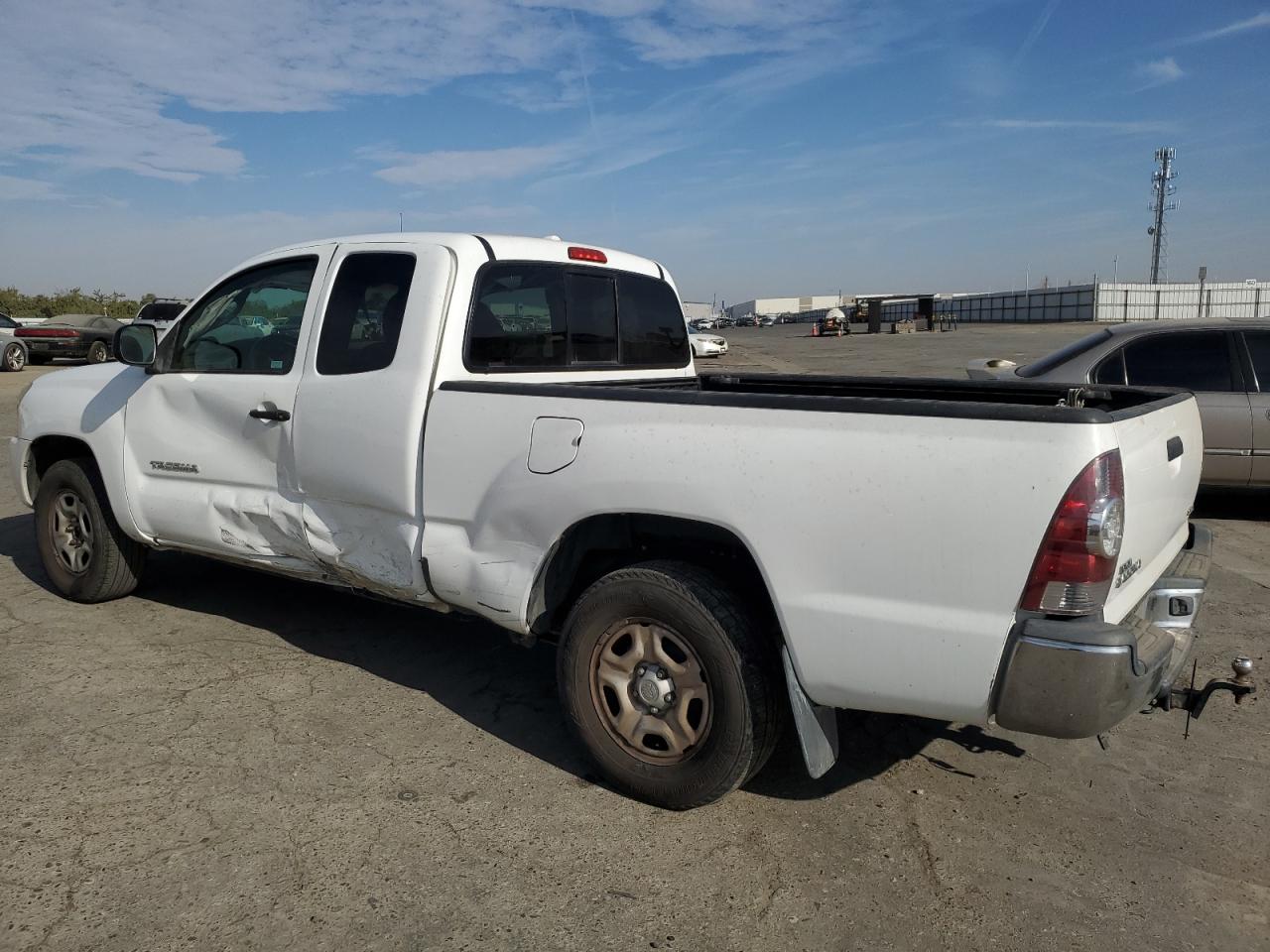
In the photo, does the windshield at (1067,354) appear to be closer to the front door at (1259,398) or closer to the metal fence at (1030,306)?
the front door at (1259,398)

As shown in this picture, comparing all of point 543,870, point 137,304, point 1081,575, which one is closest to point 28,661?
point 543,870

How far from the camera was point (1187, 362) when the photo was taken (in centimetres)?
738

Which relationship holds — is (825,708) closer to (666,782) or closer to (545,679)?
(666,782)

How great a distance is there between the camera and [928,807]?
3361 mm

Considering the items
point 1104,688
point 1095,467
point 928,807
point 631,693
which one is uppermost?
point 1095,467

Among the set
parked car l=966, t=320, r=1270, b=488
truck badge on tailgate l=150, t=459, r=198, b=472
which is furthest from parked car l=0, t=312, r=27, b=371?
parked car l=966, t=320, r=1270, b=488

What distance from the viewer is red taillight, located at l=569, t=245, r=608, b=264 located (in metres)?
4.54

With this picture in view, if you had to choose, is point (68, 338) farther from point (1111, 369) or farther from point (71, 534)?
point (1111, 369)

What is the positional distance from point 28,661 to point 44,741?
1.04 metres

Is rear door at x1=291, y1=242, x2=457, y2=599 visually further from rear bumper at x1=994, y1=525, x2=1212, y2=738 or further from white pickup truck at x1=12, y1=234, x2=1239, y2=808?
rear bumper at x1=994, y1=525, x2=1212, y2=738

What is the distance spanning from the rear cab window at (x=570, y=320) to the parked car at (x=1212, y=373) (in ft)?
12.3

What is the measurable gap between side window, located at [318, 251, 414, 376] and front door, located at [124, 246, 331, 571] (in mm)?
161

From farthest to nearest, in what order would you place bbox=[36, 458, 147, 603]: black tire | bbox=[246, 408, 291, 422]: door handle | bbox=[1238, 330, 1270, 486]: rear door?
1. bbox=[1238, 330, 1270, 486]: rear door
2. bbox=[36, 458, 147, 603]: black tire
3. bbox=[246, 408, 291, 422]: door handle

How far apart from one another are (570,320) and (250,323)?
155cm
